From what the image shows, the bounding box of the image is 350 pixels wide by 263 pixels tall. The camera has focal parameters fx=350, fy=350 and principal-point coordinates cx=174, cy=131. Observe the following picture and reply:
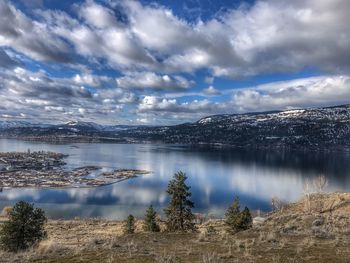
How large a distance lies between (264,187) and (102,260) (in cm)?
10724

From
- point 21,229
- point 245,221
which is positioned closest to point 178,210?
point 245,221

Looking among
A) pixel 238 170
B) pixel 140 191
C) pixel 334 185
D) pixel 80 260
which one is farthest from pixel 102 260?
pixel 238 170

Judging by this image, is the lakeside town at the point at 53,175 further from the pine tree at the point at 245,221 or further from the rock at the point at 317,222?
the rock at the point at 317,222

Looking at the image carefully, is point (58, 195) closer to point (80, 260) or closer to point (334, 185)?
point (334, 185)

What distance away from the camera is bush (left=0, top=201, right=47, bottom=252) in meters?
25.5

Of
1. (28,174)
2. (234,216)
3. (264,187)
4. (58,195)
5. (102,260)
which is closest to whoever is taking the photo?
(102,260)

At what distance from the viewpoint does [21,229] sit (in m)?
26.6

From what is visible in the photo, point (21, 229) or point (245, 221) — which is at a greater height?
point (21, 229)

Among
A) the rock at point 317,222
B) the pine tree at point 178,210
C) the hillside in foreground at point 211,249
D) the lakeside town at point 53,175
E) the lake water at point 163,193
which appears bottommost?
the lake water at point 163,193

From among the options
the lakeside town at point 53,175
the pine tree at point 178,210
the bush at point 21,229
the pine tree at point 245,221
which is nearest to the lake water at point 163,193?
the lakeside town at point 53,175

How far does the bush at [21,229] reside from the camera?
25484 mm

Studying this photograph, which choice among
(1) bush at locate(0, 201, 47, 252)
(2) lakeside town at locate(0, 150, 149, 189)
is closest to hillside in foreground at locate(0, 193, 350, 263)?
(1) bush at locate(0, 201, 47, 252)

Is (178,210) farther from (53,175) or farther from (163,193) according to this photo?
(53,175)

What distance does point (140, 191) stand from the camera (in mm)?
111188
